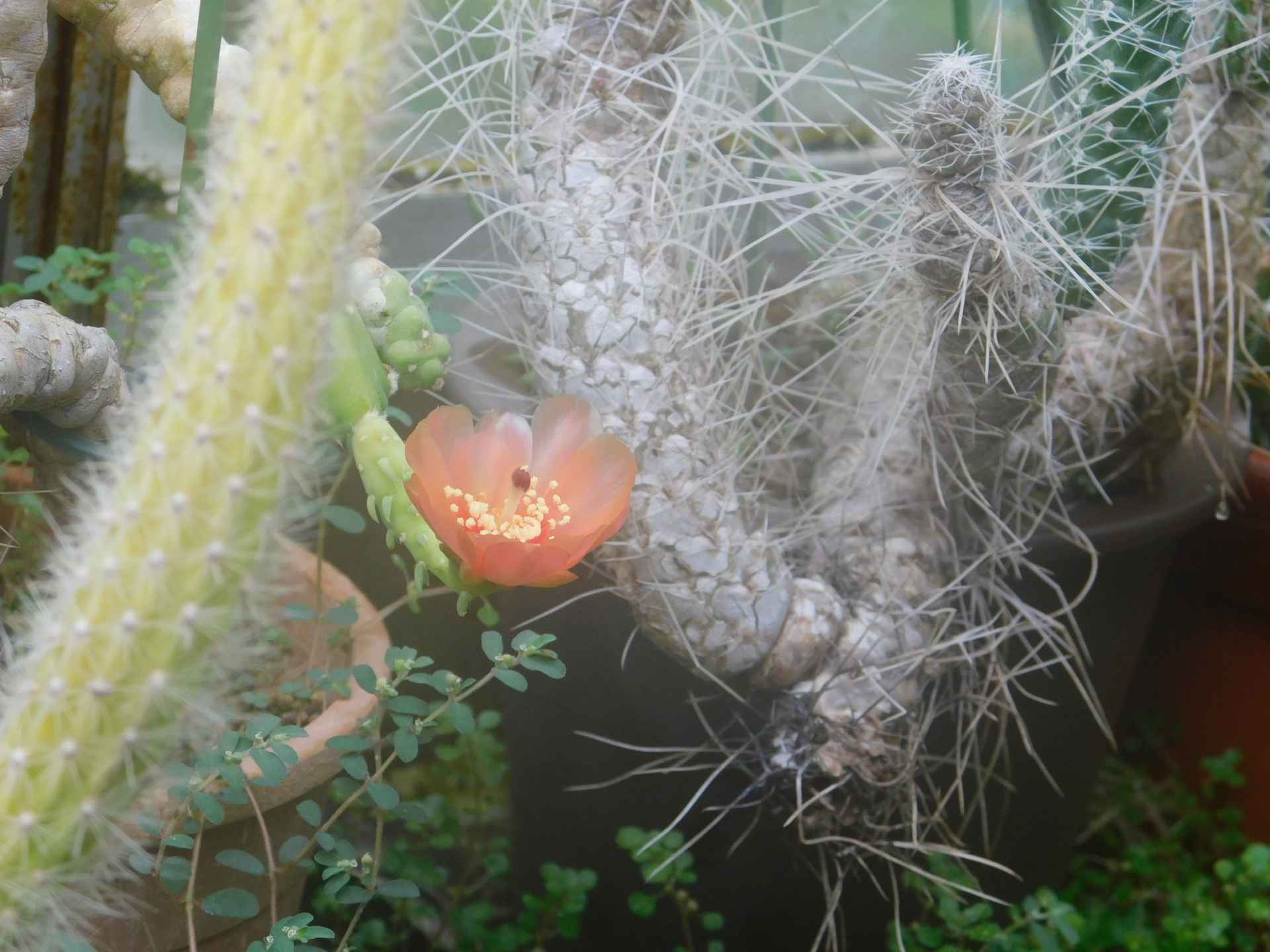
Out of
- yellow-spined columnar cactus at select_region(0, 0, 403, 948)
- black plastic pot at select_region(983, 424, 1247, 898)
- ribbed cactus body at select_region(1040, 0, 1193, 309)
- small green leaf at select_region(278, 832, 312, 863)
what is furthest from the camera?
black plastic pot at select_region(983, 424, 1247, 898)

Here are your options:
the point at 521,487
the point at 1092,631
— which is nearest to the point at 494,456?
the point at 521,487

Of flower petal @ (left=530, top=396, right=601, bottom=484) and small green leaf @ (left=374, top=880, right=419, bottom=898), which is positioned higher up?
flower petal @ (left=530, top=396, right=601, bottom=484)

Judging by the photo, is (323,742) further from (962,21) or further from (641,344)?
(962,21)

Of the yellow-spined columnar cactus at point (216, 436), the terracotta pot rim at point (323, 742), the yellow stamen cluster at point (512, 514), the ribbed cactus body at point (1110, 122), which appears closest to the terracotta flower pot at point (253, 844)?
the terracotta pot rim at point (323, 742)

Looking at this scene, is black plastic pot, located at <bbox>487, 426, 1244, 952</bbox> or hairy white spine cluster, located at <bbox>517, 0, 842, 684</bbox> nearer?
hairy white spine cluster, located at <bbox>517, 0, 842, 684</bbox>

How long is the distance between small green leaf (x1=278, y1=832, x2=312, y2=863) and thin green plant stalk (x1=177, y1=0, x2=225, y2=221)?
304mm

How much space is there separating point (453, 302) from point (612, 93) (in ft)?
1.23

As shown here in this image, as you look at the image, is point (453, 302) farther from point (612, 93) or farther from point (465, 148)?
point (612, 93)

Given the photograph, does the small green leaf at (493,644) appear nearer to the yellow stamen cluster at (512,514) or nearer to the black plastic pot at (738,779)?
the yellow stamen cluster at (512,514)

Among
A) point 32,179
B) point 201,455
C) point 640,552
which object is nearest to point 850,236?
point 640,552

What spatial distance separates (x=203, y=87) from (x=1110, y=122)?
526 millimetres

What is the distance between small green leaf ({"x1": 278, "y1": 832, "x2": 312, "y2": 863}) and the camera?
1.73ft

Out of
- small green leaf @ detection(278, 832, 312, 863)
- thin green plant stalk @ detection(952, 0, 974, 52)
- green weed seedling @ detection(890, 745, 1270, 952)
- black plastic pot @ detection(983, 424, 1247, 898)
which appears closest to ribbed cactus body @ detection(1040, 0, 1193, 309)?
thin green plant stalk @ detection(952, 0, 974, 52)

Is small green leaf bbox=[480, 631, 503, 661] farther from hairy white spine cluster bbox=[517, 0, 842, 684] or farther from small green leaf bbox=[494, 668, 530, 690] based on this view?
hairy white spine cluster bbox=[517, 0, 842, 684]
